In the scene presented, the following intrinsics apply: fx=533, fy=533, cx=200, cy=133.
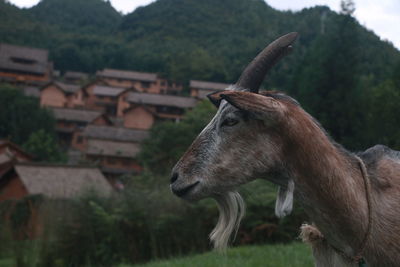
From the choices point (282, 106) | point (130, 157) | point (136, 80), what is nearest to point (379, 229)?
point (282, 106)

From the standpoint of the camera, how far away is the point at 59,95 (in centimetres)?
4775

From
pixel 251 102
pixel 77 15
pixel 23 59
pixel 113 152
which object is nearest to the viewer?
pixel 251 102

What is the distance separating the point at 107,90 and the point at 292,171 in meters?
49.3

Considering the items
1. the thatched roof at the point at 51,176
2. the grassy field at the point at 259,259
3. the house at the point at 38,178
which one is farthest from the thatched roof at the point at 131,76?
the grassy field at the point at 259,259

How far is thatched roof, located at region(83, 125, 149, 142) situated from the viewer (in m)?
36.0

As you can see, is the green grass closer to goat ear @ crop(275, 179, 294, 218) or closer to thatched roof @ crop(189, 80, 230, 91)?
goat ear @ crop(275, 179, 294, 218)

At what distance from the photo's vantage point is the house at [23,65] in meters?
50.3

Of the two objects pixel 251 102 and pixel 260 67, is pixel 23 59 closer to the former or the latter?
pixel 260 67

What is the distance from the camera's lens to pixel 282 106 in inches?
76.3

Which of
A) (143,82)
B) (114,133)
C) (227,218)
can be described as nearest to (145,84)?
(143,82)

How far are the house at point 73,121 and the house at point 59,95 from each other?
4208mm

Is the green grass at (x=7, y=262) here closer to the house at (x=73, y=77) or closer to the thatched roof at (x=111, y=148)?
the thatched roof at (x=111, y=148)

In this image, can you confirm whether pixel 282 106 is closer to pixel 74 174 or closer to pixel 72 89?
pixel 74 174

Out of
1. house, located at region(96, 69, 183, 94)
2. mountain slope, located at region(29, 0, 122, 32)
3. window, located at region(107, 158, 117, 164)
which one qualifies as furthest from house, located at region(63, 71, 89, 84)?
window, located at region(107, 158, 117, 164)
